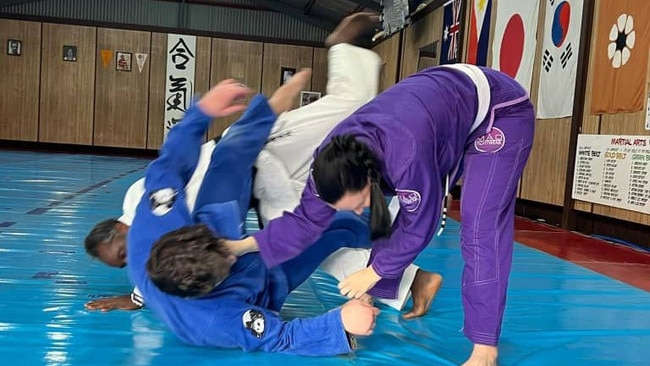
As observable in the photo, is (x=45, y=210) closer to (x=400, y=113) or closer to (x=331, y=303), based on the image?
(x=331, y=303)

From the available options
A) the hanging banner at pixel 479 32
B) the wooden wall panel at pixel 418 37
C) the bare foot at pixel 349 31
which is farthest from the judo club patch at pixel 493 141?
the wooden wall panel at pixel 418 37

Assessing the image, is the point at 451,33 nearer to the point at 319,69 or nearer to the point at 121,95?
the point at 319,69

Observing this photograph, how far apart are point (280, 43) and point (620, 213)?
1066 centimetres

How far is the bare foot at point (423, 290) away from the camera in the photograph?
227 centimetres

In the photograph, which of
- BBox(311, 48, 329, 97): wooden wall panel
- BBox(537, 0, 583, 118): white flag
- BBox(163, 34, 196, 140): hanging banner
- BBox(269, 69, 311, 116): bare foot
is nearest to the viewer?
BBox(269, 69, 311, 116): bare foot

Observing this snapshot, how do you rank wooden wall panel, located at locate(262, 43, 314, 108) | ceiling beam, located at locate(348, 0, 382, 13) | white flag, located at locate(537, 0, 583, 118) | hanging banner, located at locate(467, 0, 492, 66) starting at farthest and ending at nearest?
wooden wall panel, located at locate(262, 43, 314, 108) → ceiling beam, located at locate(348, 0, 382, 13) → hanging banner, located at locate(467, 0, 492, 66) → white flag, located at locate(537, 0, 583, 118)

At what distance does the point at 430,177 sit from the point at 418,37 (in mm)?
9468

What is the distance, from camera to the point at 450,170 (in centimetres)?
172

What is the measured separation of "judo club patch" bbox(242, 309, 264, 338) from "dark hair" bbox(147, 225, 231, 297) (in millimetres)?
161

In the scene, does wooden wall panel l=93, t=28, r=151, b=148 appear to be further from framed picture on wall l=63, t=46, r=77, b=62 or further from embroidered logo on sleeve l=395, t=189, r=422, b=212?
embroidered logo on sleeve l=395, t=189, r=422, b=212

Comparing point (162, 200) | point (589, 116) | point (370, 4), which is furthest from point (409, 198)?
point (370, 4)

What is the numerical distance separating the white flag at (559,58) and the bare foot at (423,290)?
384 centimetres

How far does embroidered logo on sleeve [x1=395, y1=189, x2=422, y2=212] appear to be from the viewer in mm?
1521

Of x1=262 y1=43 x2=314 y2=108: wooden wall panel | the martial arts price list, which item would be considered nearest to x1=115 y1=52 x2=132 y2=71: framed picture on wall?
x1=262 y1=43 x2=314 y2=108: wooden wall panel
